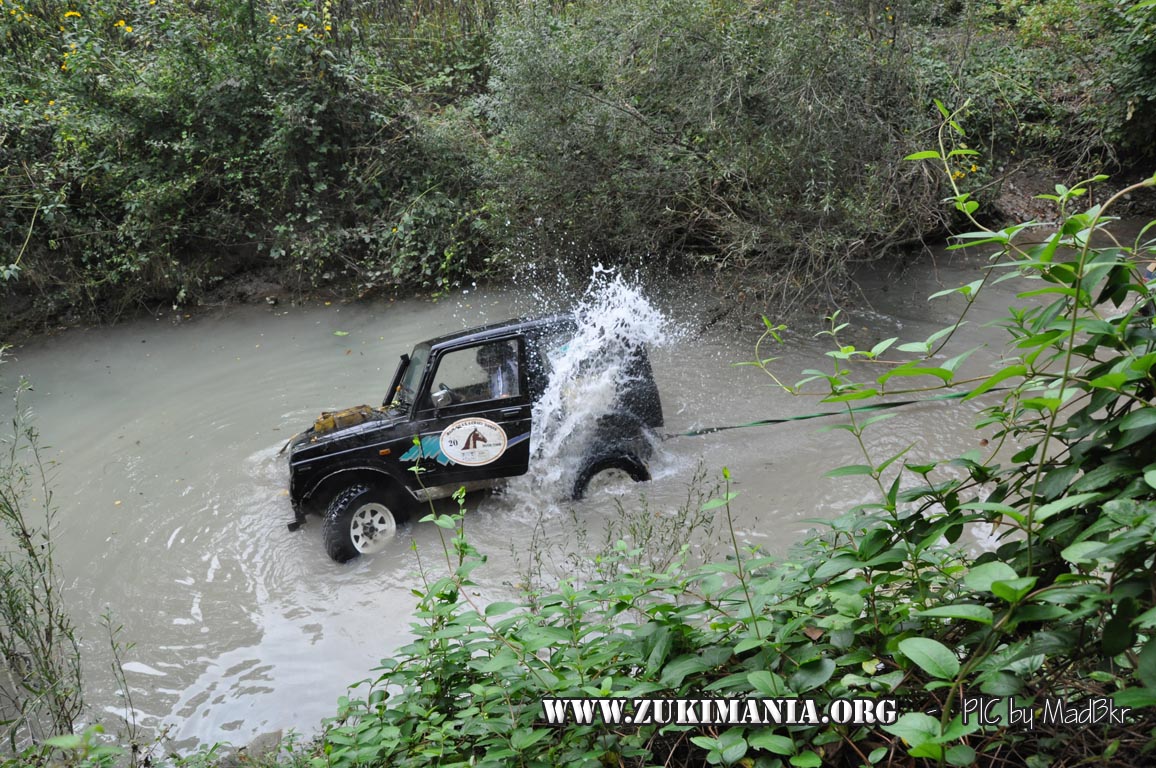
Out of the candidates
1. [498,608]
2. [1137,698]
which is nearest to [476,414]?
[498,608]

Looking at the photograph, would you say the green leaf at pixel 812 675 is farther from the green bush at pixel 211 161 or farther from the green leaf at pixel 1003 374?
the green bush at pixel 211 161

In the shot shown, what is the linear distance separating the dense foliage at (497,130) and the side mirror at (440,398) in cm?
411

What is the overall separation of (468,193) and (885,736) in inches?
442

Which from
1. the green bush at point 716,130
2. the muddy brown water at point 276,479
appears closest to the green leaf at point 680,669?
the muddy brown water at point 276,479

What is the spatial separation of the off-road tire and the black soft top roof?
45.6 inches

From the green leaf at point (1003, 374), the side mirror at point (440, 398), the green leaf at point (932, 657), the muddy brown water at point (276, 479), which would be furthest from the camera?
the side mirror at point (440, 398)

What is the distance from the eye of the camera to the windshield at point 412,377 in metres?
6.47

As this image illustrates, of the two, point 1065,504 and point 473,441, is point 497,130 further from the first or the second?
point 1065,504

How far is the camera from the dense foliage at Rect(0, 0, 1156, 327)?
28.8 ft

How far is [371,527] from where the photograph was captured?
20.7 feet

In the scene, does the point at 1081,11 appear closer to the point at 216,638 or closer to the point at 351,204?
the point at 351,204

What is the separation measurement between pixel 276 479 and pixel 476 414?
2.38 m

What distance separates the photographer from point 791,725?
5.93 ft

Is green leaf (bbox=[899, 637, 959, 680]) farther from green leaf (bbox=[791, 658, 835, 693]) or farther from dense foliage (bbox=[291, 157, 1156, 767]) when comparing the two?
green leaf (bbox=[791, 658, 835, 693])
